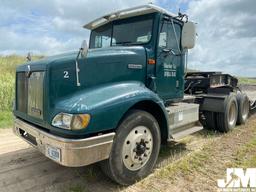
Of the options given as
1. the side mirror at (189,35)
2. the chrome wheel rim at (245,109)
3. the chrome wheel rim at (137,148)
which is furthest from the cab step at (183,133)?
the chrome wheel rim at (245,109)

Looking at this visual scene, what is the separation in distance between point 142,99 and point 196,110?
2.25 m

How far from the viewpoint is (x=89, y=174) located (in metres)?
4.04

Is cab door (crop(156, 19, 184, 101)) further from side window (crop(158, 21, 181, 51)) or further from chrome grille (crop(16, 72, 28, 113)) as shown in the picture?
chrome grille (crop(16, 72, 28, 113))

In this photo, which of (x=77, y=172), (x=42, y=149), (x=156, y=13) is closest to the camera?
(x=42, y=149)

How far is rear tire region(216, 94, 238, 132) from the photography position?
6.59 metres

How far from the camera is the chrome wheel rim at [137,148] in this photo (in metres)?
3.62

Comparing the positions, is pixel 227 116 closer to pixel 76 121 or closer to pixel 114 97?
pixel 114 97

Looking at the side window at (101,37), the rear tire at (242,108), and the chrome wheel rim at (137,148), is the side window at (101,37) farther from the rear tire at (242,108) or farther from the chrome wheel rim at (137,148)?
the rear tire at (242,108)

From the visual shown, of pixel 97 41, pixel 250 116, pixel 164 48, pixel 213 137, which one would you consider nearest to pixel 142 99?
pixel 164 48

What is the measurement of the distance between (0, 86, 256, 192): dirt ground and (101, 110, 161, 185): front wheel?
181 millimetres

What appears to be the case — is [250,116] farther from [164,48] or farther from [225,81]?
[164,48]

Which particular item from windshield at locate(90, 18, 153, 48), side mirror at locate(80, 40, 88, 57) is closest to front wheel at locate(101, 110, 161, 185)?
side mirror at locate(80, 40, 88, 57)

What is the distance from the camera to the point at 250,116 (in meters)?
9.12

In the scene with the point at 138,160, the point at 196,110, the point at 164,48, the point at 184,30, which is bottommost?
the point at 138,160
